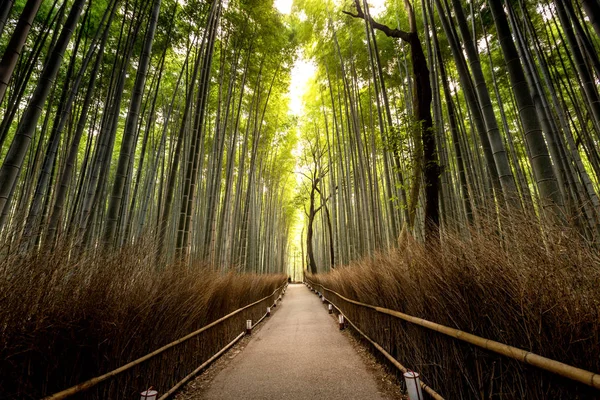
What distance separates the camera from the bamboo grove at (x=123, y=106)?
169 cm

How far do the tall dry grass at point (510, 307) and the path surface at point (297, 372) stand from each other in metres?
0.69

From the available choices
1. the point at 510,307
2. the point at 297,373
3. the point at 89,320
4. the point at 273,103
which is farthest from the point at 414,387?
the point at 273,103

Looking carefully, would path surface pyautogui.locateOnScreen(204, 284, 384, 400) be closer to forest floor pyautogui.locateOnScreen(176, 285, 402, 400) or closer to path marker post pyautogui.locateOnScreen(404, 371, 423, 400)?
forest floor pyautogui.locateOnScreen(176, 285, 402, 400)

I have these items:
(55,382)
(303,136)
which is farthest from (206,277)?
(303,136)

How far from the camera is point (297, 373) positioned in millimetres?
2439

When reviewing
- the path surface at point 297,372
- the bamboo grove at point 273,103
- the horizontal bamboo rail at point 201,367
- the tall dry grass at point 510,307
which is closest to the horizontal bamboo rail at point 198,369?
the horizontal bamboo rail at point 201,367

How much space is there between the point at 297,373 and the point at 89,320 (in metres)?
1.95

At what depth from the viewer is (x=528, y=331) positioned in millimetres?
932

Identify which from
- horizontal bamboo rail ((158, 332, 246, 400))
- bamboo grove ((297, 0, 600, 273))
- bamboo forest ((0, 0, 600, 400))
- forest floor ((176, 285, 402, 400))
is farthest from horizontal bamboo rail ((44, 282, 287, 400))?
bamboo grove ((297, 0, 600, 273))

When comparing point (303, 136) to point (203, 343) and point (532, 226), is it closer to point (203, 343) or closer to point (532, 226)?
point (203, 343)

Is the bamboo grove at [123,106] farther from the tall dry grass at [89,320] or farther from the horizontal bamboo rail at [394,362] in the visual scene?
the horizontal bamboo rail at [394,362]

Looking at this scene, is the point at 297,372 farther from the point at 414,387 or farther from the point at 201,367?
the point at 414,387

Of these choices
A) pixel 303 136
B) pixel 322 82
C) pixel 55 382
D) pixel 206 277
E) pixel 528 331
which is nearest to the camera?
pixel 528 331

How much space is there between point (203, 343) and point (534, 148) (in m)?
3.41
